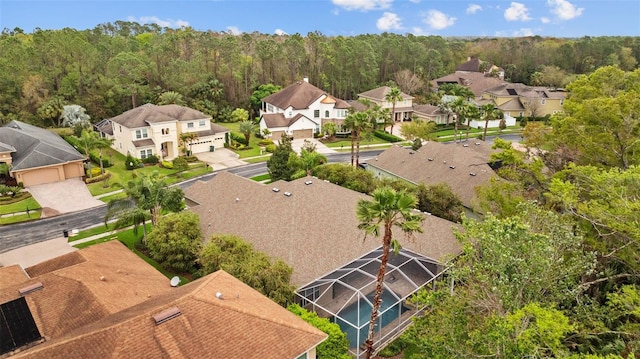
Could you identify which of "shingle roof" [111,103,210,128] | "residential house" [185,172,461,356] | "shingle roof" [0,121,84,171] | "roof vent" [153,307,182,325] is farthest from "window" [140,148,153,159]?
"roof vent" [153,307,182,325]

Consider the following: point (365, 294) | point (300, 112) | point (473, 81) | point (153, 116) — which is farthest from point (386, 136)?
point (365, 294)

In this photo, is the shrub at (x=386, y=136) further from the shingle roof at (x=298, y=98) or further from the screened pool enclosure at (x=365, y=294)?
the screened pool enclosure at (x=365, y=294)

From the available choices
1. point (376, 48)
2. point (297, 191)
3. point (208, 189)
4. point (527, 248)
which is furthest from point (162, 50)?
point (527, 248)

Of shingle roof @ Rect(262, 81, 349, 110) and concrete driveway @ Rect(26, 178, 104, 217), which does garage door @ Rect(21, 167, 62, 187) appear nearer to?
concrete driveway @ Rect(26, 178, 104, 217)

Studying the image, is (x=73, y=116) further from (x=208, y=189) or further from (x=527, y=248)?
(x=527, y=248)

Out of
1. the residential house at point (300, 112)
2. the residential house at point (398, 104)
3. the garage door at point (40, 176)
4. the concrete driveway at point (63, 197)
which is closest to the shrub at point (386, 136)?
the residential house at point (300, 112)
